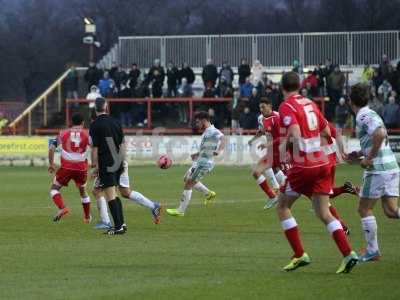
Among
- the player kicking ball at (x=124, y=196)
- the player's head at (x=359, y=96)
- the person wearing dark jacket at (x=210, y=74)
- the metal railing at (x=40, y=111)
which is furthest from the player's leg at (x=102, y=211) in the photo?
Result: the metal railing at (x=40, y=111)

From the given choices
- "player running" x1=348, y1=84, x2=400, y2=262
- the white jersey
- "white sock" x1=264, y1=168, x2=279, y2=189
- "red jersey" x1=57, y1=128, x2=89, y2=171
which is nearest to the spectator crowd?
"white sock" x1=264, y1=168, x2=279, y2=189

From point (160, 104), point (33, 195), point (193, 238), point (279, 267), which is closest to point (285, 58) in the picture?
point (160, 104)

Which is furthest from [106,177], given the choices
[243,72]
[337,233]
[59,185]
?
[243,72]

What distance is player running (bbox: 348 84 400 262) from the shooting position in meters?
12.6

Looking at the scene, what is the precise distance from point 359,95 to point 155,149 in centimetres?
2809

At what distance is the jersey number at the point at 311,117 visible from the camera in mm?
11930

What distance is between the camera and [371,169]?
42.3 ft

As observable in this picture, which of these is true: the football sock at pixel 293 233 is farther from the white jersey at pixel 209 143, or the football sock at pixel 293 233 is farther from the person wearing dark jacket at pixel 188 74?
the person wearing dark jacket at pixel 188 74

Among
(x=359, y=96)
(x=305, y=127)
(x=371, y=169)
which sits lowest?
(x=371, y=169)

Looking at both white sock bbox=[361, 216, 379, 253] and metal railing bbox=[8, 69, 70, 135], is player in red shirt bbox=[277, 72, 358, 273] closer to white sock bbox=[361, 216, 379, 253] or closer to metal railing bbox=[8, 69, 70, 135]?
white sock bbox=[361, 216, 379, 253]

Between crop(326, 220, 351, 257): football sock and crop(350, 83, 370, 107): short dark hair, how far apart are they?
1607 millimetres

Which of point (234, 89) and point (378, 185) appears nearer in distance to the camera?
point (378, 185)

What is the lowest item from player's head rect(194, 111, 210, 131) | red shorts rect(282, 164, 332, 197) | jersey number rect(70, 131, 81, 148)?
jersey number rect(70, 131, 81, 148)

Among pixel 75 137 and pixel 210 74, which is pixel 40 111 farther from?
pixel 75 137
